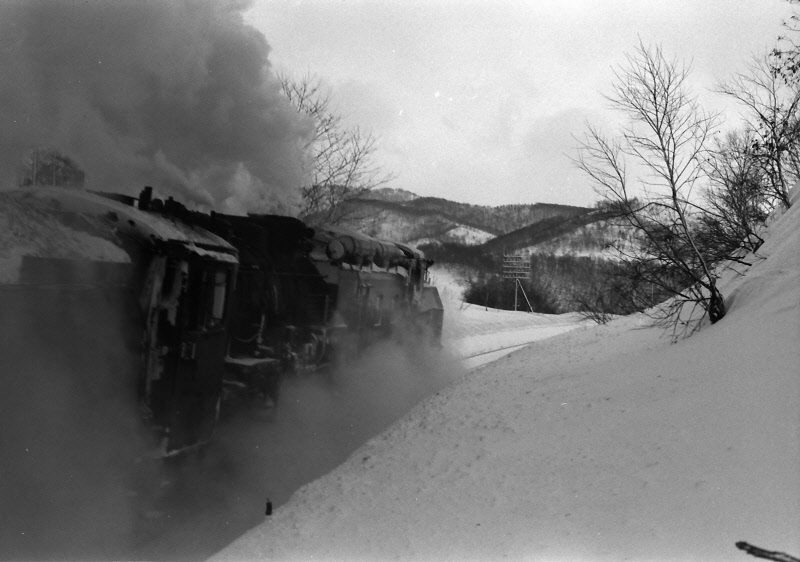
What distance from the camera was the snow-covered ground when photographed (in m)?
3.67

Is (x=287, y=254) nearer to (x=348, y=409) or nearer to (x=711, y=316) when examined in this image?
→ (x=348, y=409)

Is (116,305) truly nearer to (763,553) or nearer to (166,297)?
(166,297)

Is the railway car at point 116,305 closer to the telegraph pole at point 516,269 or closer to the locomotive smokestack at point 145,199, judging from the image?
the locomotive smokestack at point 145,199

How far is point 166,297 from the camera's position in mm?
5254

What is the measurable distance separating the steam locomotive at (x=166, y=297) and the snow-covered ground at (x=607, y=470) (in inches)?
56.9

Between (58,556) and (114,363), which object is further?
(114,363)

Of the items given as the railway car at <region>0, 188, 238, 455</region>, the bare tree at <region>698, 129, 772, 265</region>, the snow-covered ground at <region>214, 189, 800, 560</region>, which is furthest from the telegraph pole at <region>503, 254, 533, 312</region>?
the railway car at <region>0, 188, 238, 455</region>

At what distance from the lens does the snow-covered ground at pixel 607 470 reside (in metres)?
3.67

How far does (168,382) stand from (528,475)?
124 inches

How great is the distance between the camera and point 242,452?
7.02m

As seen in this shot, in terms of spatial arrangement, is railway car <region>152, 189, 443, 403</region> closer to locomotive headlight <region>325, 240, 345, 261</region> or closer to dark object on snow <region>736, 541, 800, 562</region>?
locomotive headlight <region>325, 240, 345, 261</region>

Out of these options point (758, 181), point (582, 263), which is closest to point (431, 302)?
point (758, 181)

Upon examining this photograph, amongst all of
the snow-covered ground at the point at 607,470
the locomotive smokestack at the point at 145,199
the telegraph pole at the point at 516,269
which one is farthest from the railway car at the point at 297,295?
the telegraph pole at the point at 516,269

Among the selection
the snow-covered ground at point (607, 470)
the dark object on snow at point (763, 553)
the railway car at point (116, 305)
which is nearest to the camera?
the dark object on snow at point (763, 553)
